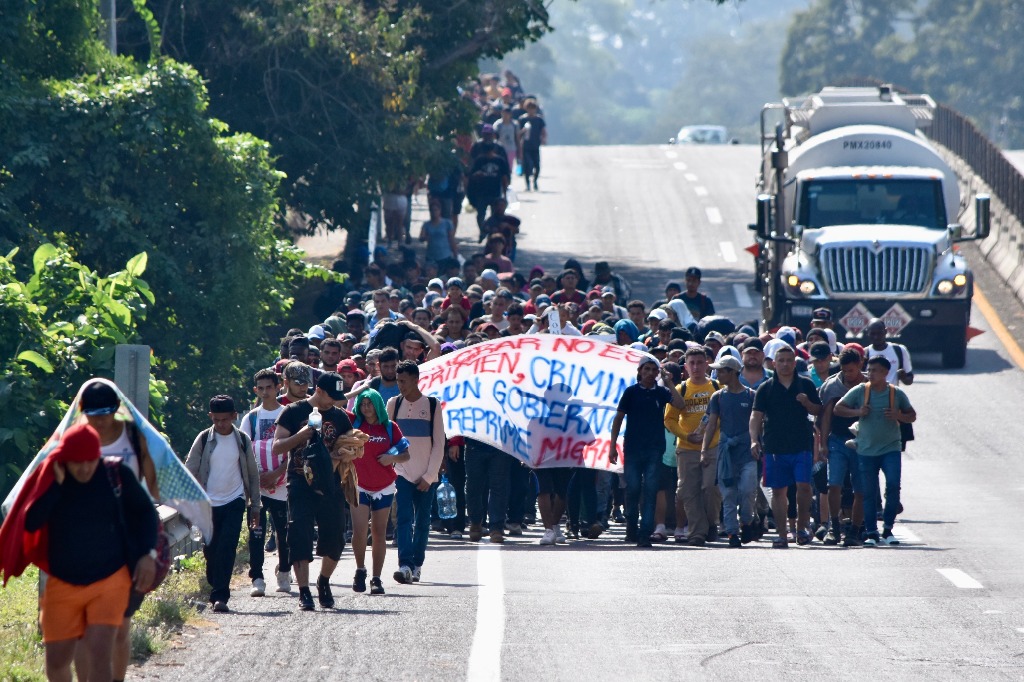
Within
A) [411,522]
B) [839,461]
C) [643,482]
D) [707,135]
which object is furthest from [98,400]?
[707,135]

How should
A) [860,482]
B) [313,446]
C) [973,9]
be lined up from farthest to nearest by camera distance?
[973,9]
[860,482]
[313,446]

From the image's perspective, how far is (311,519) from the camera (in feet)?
38.6

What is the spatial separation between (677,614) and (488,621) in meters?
1.23

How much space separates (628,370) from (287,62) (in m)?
12.3

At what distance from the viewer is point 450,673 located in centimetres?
933

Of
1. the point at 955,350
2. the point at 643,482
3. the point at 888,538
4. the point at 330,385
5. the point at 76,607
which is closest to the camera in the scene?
the point at 76,607

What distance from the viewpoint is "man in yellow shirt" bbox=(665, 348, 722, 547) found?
1541 centimetres

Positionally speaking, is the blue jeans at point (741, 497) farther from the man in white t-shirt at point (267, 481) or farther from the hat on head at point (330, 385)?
the hat on head at point (330, 385)

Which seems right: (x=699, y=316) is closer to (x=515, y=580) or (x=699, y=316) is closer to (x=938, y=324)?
(x=938, y=324)

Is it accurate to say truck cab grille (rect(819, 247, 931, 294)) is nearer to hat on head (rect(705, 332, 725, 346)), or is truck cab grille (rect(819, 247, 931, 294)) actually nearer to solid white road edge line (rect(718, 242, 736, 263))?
hat on head (rect(705, 332, 725, 346))

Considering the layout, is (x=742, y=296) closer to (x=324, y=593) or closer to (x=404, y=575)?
(x=404, y=575)

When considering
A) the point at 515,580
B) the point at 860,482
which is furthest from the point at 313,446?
the point at 860,482

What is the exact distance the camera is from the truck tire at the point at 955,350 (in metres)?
26.0

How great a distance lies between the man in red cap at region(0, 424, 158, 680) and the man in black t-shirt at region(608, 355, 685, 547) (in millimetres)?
7757
